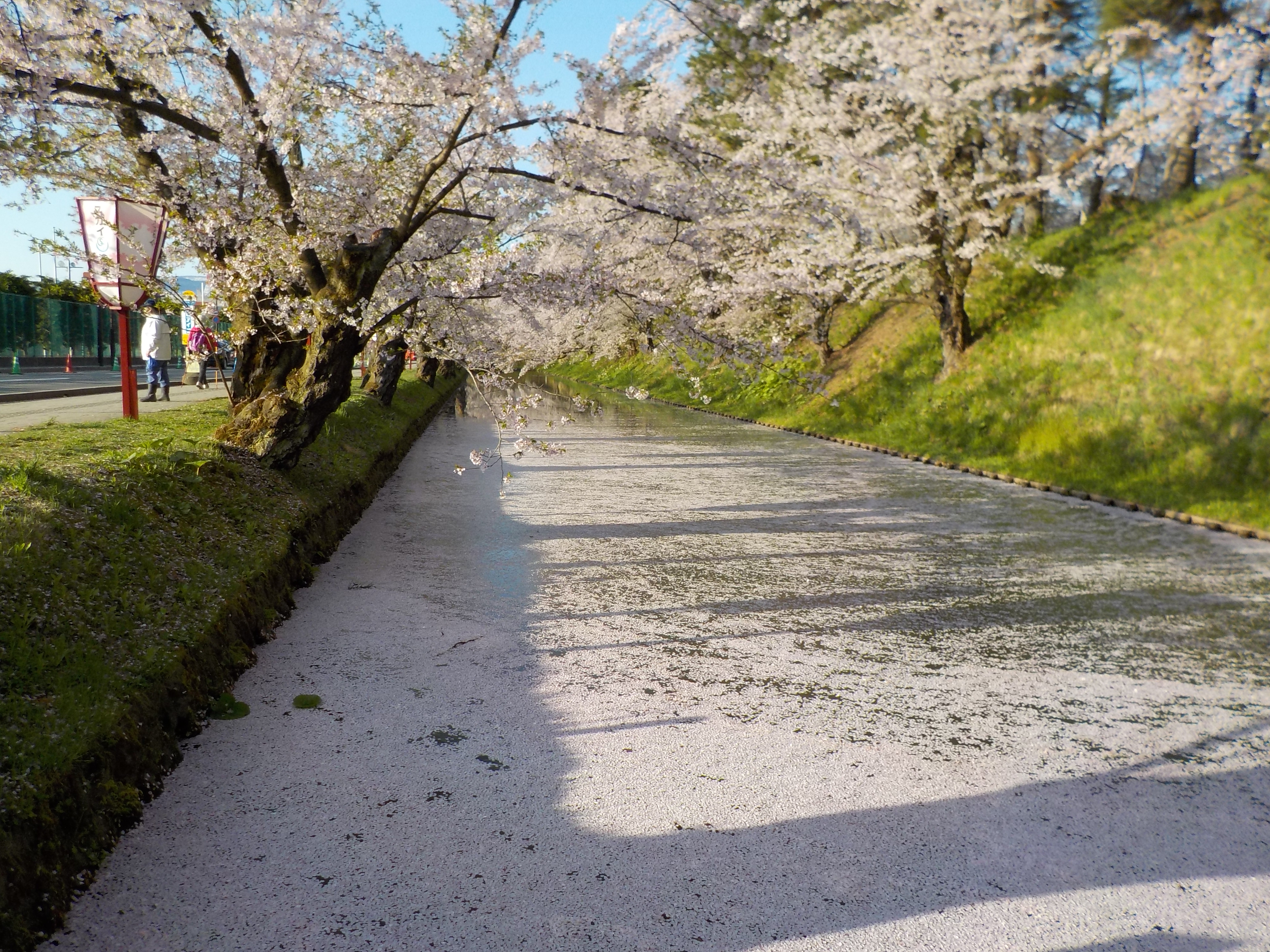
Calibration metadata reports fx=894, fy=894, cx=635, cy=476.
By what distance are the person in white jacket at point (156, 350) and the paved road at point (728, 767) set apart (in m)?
11.9

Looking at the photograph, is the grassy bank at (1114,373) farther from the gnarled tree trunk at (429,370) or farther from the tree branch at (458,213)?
the gnarled tree trunk at (429,370)

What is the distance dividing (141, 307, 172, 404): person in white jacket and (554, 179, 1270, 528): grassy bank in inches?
410

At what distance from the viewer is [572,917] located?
108 inches

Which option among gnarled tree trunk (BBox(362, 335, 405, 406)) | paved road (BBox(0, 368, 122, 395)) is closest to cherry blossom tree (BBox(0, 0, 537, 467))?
gnarled tree trunk (BBox(362, 335, 405, 406))

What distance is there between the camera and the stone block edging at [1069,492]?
930cm

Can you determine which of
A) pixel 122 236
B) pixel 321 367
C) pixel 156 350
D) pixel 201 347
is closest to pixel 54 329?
pixel 156 350

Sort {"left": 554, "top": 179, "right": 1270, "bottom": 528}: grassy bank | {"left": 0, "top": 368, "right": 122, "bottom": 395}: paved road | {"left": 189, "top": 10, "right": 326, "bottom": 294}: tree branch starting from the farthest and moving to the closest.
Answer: {"left": 0, "top": 368, "right": 122, "bottom": 395}: paved road → {"left": 554, "top": 179, "right": 1270, "bottom": 528}: grassy bank → {"left": 189, "top": 10, "right": 326, "bottom": 294}: tree branch

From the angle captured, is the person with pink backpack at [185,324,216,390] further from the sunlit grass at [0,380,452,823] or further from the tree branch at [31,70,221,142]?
the tree branch at [31,70,221,142]

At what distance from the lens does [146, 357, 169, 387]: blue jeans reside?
1780 centimetres

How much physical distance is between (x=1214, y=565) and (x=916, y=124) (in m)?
12.9

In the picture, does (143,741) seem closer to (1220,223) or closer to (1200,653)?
(1200,653)

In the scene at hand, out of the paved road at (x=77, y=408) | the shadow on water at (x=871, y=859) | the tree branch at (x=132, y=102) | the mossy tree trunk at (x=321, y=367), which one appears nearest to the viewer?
the shadow on water at (x=871, y=859)

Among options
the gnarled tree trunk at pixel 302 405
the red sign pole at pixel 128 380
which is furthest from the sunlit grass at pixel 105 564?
the red sign pole at pixel 128 380

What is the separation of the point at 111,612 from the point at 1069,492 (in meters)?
11.1
